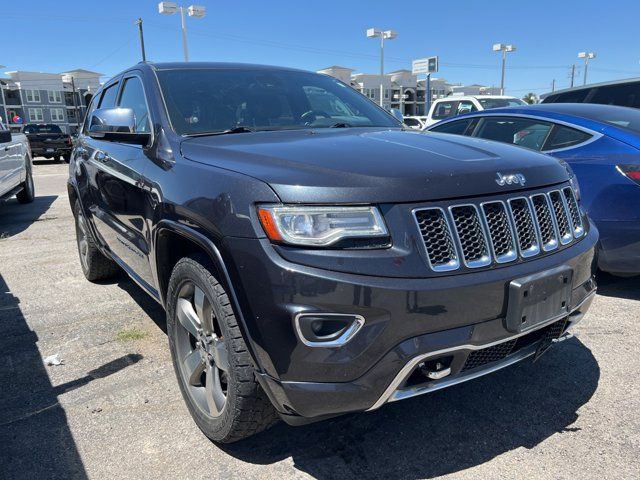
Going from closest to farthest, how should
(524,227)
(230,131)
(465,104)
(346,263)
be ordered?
(346,263), (524,227), (230,131), (465,104)

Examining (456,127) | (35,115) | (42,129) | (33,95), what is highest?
(33,95)

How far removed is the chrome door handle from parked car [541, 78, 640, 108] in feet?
20.8

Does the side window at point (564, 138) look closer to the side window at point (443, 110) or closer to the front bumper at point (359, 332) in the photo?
the front bumper at point (359, 332)

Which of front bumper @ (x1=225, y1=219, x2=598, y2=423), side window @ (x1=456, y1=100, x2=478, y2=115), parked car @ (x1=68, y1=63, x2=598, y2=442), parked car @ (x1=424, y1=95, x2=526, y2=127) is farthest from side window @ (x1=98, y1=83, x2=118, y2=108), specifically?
side window @ (x1=456, y1=100, x2=478, y2=115)

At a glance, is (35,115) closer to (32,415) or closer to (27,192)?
(27,192)

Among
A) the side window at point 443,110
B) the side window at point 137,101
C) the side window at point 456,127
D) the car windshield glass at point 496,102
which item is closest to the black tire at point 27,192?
the side window at point 137,101

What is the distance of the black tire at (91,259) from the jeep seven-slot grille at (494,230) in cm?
362

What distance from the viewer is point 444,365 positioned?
6.63 ft

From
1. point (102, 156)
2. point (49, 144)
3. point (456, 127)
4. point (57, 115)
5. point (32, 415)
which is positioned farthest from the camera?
point (57, 115)

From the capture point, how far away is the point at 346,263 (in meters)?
1.81

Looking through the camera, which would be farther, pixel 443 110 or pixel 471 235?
pixel 443 110

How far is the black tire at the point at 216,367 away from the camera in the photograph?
206 cm

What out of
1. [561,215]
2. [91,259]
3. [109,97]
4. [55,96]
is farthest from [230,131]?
[55,96]

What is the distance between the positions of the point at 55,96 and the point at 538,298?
8173 centimetres
